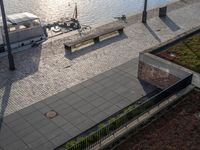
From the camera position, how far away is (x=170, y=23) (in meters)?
29.3

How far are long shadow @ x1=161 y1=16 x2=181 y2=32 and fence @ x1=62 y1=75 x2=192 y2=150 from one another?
40.0ft

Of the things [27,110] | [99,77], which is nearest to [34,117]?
[27,110]

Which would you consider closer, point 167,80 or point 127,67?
point 167,80

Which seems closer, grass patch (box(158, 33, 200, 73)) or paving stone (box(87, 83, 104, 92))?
grass patch (box(158, 33, 200, 73))

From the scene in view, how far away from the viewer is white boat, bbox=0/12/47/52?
25.2m

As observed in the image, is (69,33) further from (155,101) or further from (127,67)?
(155,101)

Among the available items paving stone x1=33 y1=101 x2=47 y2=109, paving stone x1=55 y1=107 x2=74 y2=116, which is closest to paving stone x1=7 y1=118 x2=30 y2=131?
paving stone x1=33 y1=101 x2=47 y2=109

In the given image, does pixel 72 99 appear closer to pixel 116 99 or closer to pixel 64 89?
pixel 64 89

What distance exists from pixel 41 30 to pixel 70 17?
7523 millimetres

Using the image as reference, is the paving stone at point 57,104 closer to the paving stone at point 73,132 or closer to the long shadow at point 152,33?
the paving stone at point 73,132

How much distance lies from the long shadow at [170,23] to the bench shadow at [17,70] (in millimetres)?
11598

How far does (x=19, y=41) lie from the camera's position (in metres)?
25.5

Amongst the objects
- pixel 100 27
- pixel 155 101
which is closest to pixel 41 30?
pixel 100 27

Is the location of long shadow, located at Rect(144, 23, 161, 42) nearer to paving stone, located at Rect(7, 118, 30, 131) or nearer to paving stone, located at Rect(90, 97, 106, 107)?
paving stone, located at Rect(90, 97, 106, 107)
